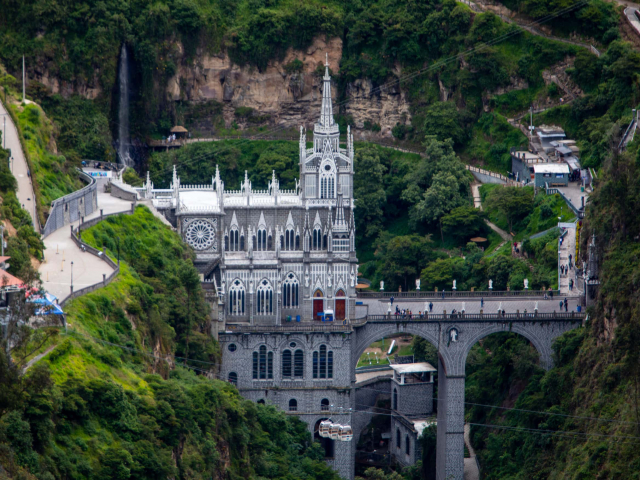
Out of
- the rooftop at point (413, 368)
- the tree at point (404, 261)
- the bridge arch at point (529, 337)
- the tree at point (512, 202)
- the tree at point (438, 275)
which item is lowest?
the rooftop at point (413, 368)

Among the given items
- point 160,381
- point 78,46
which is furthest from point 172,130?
point 160,381

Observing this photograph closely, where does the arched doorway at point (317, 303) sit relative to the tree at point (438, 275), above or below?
below

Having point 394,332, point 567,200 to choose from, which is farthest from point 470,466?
point 567,200

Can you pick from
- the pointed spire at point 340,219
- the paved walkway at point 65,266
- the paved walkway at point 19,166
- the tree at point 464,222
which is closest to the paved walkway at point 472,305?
the pointed spire at point 340,219

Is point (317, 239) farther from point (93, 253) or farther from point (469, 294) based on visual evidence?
point (93, 253)

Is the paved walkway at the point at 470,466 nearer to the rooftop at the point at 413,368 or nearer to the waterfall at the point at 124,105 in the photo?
the rooftop at the point at 413,368

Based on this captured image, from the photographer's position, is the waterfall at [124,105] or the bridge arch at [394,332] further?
Result: the waterfall at [124,105]

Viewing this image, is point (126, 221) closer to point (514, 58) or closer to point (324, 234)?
point (324, 234)
